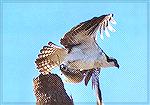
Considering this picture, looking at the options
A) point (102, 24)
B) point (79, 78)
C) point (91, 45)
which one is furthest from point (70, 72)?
point (102, 24)

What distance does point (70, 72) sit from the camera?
17.9ft

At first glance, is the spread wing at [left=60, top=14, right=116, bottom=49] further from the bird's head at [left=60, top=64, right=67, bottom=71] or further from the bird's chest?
the bird's head at [left=60, top=64, right=67, bottom=71]

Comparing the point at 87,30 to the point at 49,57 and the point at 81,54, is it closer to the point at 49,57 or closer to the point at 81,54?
the point at 81,54

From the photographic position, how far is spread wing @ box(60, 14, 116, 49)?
509 centimetres

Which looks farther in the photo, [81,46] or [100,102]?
[81,46]

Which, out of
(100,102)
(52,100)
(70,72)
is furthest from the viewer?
(70,72)

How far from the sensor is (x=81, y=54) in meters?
5.55

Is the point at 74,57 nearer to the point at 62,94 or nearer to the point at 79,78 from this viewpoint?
the point at 79,78

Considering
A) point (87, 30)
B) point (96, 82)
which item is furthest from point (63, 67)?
point (87, 30)

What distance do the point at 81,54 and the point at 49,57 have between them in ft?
1.81

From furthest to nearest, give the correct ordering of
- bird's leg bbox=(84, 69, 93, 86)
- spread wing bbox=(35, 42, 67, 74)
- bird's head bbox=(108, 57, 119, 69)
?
bird's leg bbox=(84, 69, 93, 86)
bird's head bbox=(108, 57, 119, 69)
spread wing bbox=(35, 42, 67, 74)

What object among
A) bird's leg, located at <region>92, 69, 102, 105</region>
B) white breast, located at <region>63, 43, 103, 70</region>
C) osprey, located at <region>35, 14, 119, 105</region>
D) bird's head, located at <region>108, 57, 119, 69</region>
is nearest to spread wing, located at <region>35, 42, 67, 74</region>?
osprey, located at <region>35, 14, 119, 105</region>

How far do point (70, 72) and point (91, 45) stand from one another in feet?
1.88

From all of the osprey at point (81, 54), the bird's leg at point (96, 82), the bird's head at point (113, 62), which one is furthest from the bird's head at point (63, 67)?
the bird's head at point (113, 62)
